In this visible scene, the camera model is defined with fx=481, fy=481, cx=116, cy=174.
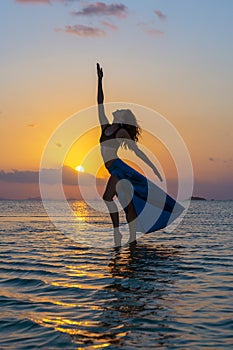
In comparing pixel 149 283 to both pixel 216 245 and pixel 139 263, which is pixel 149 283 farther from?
pixel 216 245

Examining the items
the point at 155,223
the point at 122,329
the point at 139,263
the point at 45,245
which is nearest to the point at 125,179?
the point at 155,223

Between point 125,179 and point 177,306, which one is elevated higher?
point 125,179

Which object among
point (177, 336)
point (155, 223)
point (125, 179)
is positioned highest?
point (125, 179)

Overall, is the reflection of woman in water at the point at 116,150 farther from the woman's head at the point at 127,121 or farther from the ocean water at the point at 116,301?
Result: the ocean water at the point at 116,301

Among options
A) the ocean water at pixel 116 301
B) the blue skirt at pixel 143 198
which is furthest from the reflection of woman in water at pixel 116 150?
the ocean water at pixel 116 301

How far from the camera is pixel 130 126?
39.5 ft

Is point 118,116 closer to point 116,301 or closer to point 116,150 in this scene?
point 116,150

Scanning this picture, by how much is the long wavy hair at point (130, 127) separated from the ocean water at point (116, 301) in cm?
270

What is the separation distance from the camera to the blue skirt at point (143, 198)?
11992 millimetres

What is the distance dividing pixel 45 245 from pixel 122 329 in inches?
362

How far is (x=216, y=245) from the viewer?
1438 centimetres

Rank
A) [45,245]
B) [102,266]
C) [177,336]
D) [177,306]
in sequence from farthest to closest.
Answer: [45,245]
[102,266]
[177,306]
[177,336]

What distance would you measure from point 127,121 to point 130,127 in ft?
0.60

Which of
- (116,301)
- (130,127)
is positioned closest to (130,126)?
(130,127)
